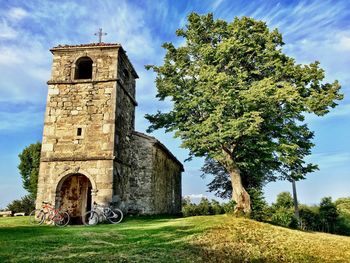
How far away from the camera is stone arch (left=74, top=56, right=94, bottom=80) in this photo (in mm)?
16875

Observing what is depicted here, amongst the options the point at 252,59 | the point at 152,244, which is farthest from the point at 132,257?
the point at 252,59

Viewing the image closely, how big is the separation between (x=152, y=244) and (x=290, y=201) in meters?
22.1

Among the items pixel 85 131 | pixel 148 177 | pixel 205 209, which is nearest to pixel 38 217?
pixel 85 131

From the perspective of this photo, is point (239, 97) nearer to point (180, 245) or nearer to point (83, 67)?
point (180, 245)

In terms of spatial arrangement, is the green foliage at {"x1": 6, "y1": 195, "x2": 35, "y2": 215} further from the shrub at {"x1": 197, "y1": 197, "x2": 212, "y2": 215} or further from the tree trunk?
the tree trunk

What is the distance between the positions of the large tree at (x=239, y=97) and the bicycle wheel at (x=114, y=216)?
4.56 metres

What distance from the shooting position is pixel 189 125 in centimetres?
1616

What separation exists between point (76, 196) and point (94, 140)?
3937 mm

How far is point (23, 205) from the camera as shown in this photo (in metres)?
26.3

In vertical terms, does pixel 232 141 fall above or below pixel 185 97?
below

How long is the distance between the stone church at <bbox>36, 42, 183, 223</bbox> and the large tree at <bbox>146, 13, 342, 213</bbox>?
195 cm

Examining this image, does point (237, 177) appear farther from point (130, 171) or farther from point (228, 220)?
point (130, 171)

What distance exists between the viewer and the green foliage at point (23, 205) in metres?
26.1

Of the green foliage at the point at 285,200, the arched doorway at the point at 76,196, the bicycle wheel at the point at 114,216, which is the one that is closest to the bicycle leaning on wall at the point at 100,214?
the bicycle wheel at the point at 114,216
